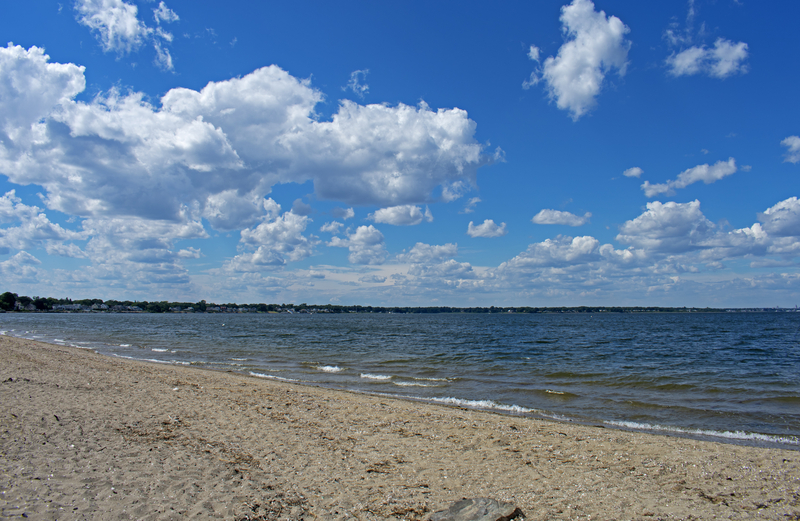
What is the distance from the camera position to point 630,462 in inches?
342

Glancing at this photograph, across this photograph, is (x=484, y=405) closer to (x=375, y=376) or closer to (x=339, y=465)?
(x=375, y=376)

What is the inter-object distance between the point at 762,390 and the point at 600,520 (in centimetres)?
1825

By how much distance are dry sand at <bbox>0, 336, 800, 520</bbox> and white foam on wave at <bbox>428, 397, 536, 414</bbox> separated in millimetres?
2498

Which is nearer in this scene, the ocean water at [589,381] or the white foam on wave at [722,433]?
Result: the white foam on wave at [722,433]

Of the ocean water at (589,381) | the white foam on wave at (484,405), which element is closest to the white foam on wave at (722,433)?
the ocean water at (589,381)

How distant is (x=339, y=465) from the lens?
8.12 m

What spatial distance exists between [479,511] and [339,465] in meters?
3.19

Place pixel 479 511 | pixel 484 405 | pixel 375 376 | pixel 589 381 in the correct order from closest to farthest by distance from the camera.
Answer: pixel 479 511 → pixel 484 405 → pixel 589 381 → pixel 375 376

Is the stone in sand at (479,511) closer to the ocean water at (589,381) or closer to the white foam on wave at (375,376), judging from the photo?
the ocean water at (589,381)

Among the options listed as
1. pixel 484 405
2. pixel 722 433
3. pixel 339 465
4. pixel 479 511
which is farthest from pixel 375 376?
pixel 479 511

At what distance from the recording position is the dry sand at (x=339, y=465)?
6.29 metres

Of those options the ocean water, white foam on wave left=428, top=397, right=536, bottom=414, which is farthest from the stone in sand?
white foam on wave left=428, top=397, right=536, bottom=414

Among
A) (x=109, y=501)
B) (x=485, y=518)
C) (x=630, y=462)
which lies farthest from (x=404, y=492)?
(x=630, y=462)

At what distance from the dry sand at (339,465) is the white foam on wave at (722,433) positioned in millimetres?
1735
